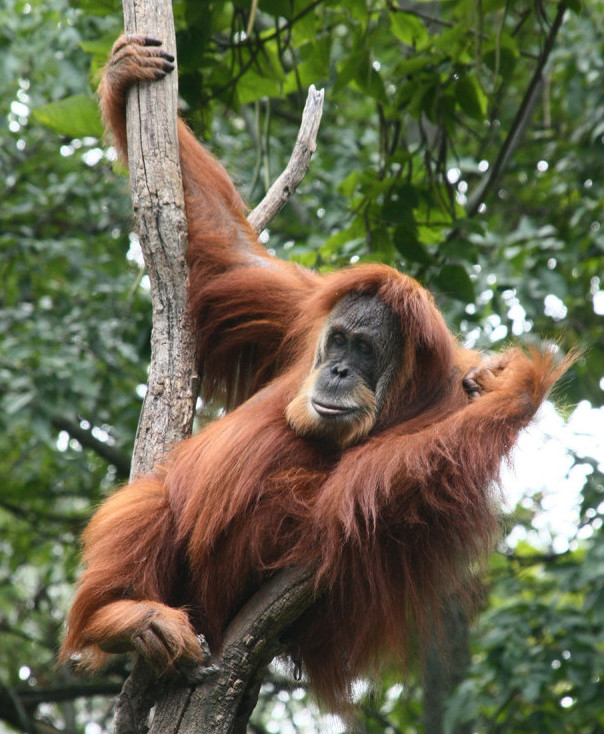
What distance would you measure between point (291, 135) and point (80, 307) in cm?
220

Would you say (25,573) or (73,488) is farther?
(25,573)

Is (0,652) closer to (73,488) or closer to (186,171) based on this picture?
(73,488)

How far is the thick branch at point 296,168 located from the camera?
3.76 metres

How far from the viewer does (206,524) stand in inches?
118

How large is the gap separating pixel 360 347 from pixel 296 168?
36.3 inches

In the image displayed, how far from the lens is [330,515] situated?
2.88m

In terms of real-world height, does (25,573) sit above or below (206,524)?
above

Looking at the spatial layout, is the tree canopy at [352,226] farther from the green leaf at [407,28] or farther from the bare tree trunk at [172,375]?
the bare tree trunk at [172,375]

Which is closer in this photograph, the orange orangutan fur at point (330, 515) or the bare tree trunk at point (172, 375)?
the bare tree trunk at point (172, 375)

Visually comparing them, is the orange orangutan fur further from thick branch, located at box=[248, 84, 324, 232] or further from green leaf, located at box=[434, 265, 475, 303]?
green leaf, located at box=[434, 265, 475, 303]

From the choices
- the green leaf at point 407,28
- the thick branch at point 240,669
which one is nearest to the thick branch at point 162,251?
the thick branch at point 240,669

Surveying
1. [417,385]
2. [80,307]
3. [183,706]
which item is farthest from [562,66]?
[183,706]

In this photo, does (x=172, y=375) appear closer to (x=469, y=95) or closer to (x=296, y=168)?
(x=296, y=168)

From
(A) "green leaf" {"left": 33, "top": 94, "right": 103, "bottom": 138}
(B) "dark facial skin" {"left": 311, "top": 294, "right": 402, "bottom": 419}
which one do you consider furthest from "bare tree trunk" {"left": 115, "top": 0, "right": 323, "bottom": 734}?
(A) "green leaf" {"left": 33, "top": 94, "right": 103, "bottom": 138}
